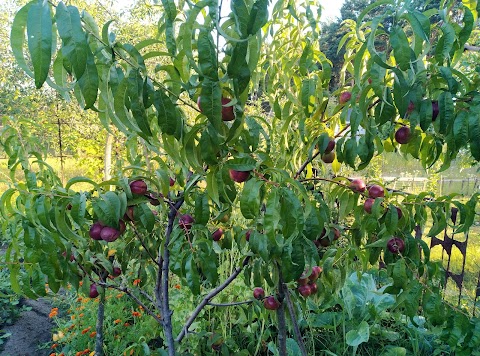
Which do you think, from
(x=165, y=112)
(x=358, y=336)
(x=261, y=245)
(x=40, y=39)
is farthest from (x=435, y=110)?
(x=358, y=336)

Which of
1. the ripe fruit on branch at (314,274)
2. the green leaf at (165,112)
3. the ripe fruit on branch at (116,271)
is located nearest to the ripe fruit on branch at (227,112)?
the green leaf at (165,112)

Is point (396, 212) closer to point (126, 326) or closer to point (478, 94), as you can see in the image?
point (478, 94)

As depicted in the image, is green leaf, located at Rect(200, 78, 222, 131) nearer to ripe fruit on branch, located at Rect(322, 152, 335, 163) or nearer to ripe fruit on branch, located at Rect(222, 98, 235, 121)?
ripe fruit on branch, located at Rect(222, 98, 235, 121)

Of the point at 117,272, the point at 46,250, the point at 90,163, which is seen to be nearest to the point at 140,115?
the point at 46,250

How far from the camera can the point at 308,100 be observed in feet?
3.90

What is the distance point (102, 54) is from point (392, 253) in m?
0.98

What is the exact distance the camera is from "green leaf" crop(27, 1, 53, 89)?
1.83 feet

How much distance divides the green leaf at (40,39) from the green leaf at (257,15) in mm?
308

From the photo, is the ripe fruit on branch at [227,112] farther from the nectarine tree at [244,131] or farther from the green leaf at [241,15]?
the green leaf at [241,15]

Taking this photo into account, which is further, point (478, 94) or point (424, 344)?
point (424, 344)

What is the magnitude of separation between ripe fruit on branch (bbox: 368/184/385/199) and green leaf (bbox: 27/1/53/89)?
3.18ft

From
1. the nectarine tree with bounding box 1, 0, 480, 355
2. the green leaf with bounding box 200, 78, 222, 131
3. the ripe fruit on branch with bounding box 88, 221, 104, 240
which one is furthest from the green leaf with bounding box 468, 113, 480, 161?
the ripe fruit on branch with bounding box 88, 221, 104, 240

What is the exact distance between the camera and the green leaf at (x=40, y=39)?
1.83 ft

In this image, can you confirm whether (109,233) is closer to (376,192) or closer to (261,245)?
(261,245)
